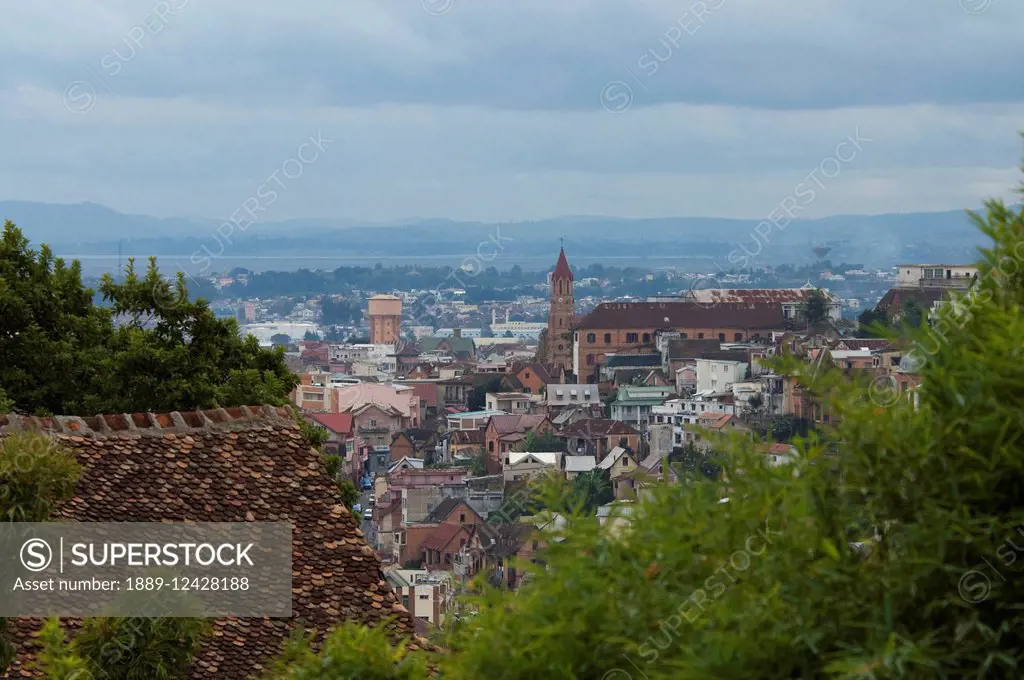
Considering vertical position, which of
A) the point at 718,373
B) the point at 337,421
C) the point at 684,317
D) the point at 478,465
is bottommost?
the point at 478,465

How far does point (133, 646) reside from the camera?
514cm

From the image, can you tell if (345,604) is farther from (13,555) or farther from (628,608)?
(628,608)

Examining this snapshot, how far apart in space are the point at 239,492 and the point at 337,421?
7583 cm

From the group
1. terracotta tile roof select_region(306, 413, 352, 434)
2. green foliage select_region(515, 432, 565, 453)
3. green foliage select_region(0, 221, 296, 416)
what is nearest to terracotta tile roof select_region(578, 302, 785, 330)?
green foliage select_region(515, 432, 565, 453)

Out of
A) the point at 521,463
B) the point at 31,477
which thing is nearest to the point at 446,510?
the point at 521,463

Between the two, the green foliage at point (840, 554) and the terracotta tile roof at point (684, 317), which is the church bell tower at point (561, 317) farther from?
the green foliage at point (840, 554)

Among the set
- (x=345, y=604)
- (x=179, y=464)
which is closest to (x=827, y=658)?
(x=345, y=604)

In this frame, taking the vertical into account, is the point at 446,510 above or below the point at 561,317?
below

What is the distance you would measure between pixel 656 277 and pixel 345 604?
17320 cm

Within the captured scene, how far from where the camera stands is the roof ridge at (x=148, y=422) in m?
8.09

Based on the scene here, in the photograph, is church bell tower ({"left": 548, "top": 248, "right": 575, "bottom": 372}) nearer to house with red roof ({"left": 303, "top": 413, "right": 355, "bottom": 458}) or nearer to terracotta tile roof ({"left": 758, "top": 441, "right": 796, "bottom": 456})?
house with red roof ({"left": 303, "top": 413, "right": 355, "bottom": 458})

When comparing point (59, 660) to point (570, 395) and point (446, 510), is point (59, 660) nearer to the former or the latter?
point (446, 510)

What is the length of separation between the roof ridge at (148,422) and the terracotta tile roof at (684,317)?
112811mm

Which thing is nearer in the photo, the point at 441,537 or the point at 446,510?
the point at 441,537
